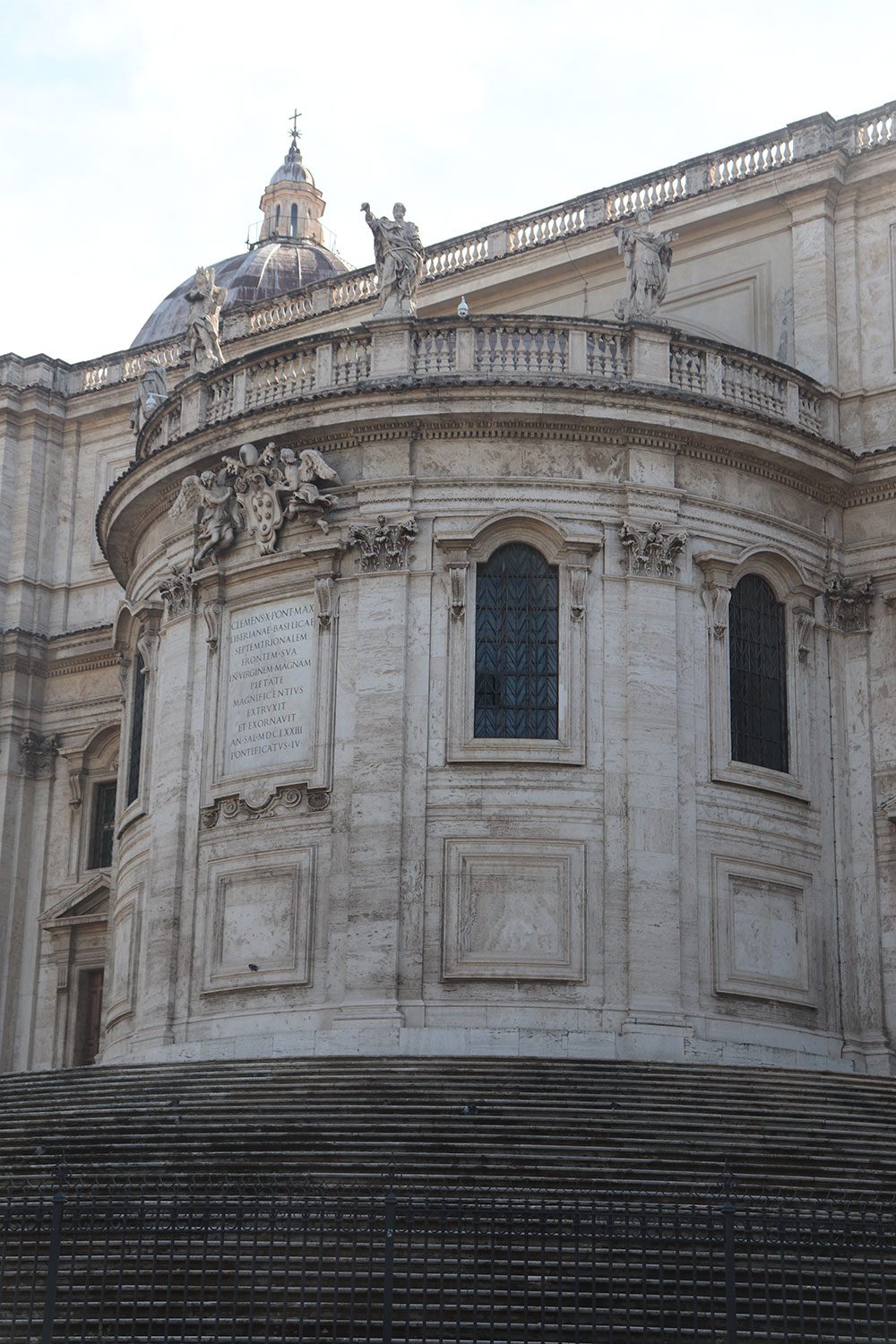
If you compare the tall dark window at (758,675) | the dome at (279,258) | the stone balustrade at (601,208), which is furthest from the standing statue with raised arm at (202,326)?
the dome at (279,258)

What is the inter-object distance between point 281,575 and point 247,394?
2.77 metres

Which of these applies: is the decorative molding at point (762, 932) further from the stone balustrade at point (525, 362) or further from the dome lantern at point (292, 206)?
the dome lantern at point (292, 206)

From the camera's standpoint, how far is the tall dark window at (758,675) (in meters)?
27.3

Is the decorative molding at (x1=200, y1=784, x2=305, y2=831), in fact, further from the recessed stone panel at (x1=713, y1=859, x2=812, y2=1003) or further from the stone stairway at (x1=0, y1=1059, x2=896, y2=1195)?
the recessed stone panel at (x1=713, y1=859, x2=812, y2=1003)

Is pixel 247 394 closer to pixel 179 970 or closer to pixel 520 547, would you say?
pixel 520 547

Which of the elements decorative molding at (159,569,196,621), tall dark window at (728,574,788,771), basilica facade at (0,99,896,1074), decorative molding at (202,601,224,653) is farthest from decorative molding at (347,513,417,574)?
tall dark window at (728,574,788,771)

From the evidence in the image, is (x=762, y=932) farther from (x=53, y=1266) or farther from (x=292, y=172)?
(x=292, y=172)

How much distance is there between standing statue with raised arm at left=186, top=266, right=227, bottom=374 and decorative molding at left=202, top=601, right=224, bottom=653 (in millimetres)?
3630

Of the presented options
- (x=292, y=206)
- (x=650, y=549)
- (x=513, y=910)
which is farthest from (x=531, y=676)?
(x=292, y=206)

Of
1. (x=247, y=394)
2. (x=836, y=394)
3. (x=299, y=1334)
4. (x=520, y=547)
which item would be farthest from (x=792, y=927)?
(x=299, y=1334)

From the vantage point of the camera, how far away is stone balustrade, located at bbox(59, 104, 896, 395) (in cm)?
3061

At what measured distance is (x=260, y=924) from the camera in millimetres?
26453

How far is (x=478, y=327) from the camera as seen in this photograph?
27.4 meters

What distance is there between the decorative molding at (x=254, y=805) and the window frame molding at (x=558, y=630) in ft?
7.13
